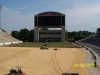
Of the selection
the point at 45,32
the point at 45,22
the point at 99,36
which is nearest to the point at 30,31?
the point at 45,32

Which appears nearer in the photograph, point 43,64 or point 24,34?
point 43,64

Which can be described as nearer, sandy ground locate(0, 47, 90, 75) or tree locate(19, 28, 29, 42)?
sandy ground locate(0, 47, 90, 75)

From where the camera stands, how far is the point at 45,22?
374 feet

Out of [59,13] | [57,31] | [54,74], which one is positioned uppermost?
[59,13]

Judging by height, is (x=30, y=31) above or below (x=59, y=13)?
below

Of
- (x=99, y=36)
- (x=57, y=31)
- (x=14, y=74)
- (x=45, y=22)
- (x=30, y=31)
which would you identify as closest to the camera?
(x=14, y=74)

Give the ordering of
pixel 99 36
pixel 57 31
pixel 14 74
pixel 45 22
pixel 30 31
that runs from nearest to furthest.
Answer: pixel 14 74 < pixel 99 36 < pixel 45 22 < pixel 57 31 < pixel 30 31

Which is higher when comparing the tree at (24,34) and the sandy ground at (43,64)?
the tree at (24,34)

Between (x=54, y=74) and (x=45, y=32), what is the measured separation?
102998 millimetres

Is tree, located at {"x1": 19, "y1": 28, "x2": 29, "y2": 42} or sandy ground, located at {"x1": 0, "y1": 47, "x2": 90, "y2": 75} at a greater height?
tree, located at {"x1": 19, "y1": 28, "x2": 29, "y2": 42}

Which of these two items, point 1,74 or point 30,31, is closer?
point 1,74

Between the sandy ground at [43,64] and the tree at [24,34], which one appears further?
the tree at [24,34]

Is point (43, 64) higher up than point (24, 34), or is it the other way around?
point (24, 34)

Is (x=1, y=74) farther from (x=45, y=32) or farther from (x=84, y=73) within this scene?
(x=45, y=32)
